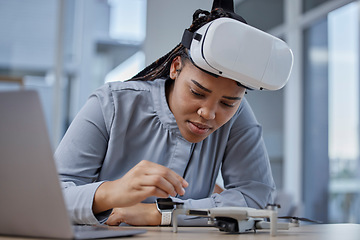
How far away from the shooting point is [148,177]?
1004 millimetres

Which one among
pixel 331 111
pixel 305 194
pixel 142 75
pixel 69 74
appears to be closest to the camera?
pixel 142 75

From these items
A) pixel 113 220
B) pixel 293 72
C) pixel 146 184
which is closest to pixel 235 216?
pixel 146 184

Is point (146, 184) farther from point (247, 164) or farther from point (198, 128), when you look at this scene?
point (247, 164)

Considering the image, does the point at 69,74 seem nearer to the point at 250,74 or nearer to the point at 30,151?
the point at 250,74

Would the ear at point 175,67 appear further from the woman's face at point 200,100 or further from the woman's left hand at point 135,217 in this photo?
the woman's left hand at point 135,217

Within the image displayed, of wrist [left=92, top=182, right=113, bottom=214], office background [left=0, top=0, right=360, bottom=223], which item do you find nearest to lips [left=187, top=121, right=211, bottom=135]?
wrist [left=92, top=182, right=113, bottom=214]

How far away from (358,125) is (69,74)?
3.56 meters

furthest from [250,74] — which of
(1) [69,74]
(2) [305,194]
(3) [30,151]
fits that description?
(1) [69,74]

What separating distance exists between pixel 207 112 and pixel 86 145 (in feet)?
1.20

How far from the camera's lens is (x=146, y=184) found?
1.01 metres

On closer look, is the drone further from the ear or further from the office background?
the office background

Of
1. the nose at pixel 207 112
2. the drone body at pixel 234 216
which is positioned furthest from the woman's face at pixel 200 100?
the drone body at pixel 234 216

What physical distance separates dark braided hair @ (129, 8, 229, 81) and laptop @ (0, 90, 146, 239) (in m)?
0.84

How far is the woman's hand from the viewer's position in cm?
99
